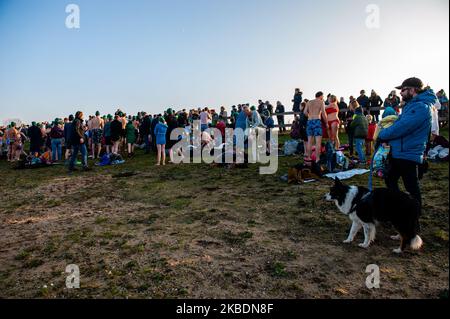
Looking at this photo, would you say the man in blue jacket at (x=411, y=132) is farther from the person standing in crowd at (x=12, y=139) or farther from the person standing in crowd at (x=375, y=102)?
the person standing in crowd at (x=12, y=139)

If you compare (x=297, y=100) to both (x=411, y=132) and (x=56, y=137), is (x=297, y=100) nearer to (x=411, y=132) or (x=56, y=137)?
(x=56, y=137)

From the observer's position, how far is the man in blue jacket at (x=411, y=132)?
488 cm

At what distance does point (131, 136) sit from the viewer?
17359 millimetres

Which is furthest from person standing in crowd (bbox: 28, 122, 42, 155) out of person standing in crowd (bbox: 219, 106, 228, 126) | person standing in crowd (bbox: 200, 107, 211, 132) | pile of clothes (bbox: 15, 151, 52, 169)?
person standing in crowd (bbox: 219, 106, 228, 126)

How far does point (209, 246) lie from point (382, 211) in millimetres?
2692

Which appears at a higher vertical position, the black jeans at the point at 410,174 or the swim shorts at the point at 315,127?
the swim shorts at the point at 315,127

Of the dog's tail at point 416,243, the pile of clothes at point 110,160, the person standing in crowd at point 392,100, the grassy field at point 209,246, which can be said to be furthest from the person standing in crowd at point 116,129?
the person standing in crowd at point 392,100

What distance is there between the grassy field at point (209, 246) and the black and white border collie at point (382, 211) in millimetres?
228

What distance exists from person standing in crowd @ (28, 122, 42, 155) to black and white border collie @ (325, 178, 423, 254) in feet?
55.1

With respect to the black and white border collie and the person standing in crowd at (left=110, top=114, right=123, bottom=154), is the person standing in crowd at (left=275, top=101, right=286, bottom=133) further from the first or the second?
the black and white border collie

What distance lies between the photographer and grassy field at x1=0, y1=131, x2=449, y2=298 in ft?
13.6

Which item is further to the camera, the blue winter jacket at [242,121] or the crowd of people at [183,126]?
the blue winter jacket at [242,121]

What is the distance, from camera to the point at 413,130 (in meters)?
4.91

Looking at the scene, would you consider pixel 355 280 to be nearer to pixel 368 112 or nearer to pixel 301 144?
pixel 301 144
